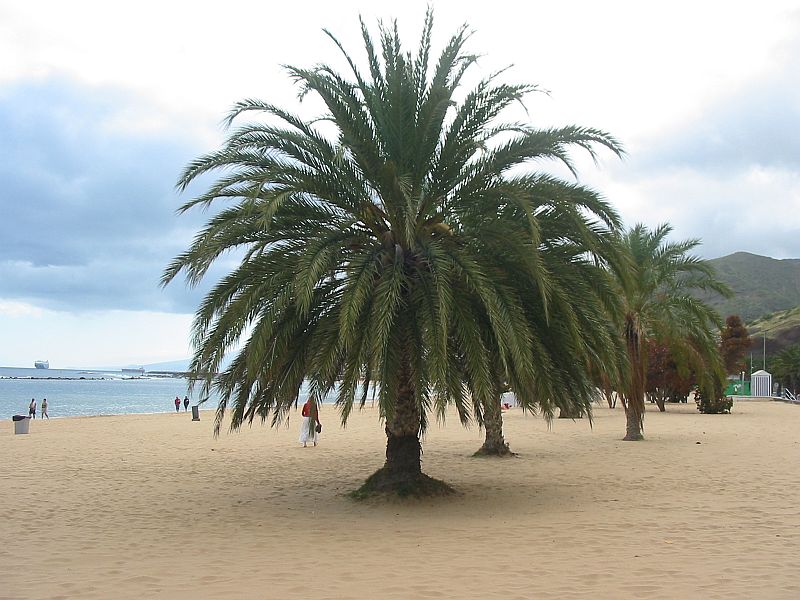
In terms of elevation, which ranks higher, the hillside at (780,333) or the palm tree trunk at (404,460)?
the hillside at (780,333)

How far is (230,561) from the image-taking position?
26.9ft

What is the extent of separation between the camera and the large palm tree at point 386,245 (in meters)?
10.3

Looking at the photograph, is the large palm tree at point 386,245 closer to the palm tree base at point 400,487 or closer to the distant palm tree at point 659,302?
the palm tree base at point 400,487

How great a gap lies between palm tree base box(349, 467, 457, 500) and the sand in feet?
0.89

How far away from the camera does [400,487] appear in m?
12.0

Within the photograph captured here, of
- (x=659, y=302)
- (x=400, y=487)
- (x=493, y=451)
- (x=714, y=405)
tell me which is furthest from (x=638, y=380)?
(x=714, y=405)

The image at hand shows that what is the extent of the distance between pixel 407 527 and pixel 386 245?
4.23 metres

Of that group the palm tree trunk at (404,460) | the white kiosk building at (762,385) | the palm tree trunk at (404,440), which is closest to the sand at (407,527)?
the palm tree trunk at (404,460)

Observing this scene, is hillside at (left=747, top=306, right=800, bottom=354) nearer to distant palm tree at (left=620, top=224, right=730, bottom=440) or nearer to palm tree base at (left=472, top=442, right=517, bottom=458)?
distant palm tree at (left=620, top=224, right=730, bottom=440)

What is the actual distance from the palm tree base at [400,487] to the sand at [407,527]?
0.89ft

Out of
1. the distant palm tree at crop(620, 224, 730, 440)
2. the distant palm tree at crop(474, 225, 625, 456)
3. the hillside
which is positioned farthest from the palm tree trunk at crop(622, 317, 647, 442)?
the hillside

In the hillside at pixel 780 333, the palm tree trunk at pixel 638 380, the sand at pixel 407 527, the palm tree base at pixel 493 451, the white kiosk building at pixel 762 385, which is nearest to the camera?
the sand at pixel 407 527

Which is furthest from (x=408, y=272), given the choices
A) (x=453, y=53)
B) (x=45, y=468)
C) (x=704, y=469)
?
(x=45, y=468)

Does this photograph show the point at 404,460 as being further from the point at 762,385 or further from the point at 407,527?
the point at 762,385
